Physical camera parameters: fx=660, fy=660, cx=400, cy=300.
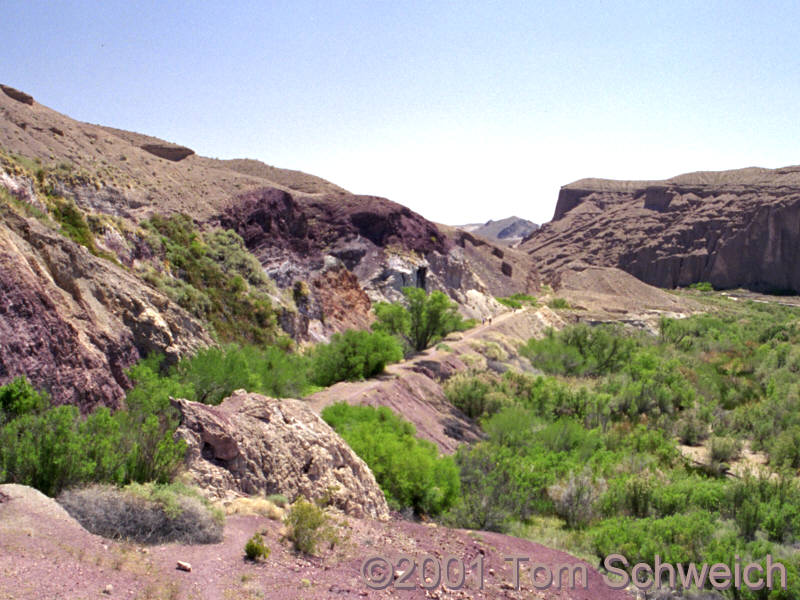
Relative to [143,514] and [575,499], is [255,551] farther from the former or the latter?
[575,499]

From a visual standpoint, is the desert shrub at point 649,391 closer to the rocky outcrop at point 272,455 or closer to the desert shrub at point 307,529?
the rocky outcrop at point 272,455

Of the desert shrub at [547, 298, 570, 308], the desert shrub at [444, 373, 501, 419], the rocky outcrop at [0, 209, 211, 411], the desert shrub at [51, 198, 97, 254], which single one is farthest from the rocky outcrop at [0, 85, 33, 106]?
the desert shrub at [547, 298, 570, 308]

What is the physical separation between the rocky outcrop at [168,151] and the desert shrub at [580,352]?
30881 millimetres

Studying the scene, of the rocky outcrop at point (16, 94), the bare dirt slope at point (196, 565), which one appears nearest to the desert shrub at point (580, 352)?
the bare dirt slope at point (196, 565)

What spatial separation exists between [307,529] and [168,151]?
1857 inches

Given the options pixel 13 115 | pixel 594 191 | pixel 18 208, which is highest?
pixel 594 191

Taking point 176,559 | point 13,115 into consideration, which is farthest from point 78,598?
point 13,115

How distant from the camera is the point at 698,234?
330ft

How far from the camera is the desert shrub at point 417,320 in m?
31.3

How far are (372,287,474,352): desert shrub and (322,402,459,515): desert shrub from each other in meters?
17.6

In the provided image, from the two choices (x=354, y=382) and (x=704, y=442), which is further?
(x=704, y=442)

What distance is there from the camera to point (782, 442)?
64.7ft

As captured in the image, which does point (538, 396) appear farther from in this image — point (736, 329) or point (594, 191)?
point (594, 191)

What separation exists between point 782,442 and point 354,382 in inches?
515
